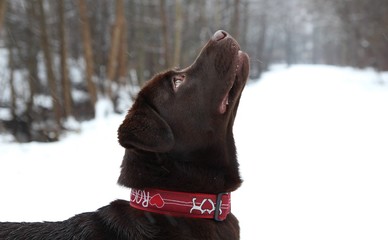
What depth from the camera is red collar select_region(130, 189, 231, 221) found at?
2631 millimetres

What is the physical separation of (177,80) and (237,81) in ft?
1.27

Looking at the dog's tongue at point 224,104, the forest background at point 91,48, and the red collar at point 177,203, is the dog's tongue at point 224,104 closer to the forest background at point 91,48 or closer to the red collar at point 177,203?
the red collar at point 177,203

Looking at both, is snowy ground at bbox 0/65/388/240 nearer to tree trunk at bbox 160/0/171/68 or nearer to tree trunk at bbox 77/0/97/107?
tree trunk at bbox 77/0/97/107

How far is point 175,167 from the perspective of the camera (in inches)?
107

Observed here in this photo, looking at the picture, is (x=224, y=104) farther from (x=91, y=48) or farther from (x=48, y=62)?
(x=91, y=48)

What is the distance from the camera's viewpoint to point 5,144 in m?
11.0

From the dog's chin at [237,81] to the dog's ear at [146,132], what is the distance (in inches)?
19.0

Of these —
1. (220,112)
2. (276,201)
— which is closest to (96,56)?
(276,201)

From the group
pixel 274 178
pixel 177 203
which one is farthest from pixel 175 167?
pixel 274 178

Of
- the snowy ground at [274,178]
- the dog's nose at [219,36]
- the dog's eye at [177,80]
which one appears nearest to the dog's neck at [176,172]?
the dog's eye at [177,80]

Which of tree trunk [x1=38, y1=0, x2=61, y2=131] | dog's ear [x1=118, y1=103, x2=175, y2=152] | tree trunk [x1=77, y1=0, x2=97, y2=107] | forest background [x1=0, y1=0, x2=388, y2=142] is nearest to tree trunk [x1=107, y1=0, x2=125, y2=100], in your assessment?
forest background [x1=0, y1=0, x2=388, y2=142]

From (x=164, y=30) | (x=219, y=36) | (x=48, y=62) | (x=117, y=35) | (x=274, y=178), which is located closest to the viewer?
(x=219, y=36)

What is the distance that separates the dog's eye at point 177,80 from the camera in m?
3.05

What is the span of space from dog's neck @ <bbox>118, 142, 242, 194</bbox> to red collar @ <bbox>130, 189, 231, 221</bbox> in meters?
0.04
